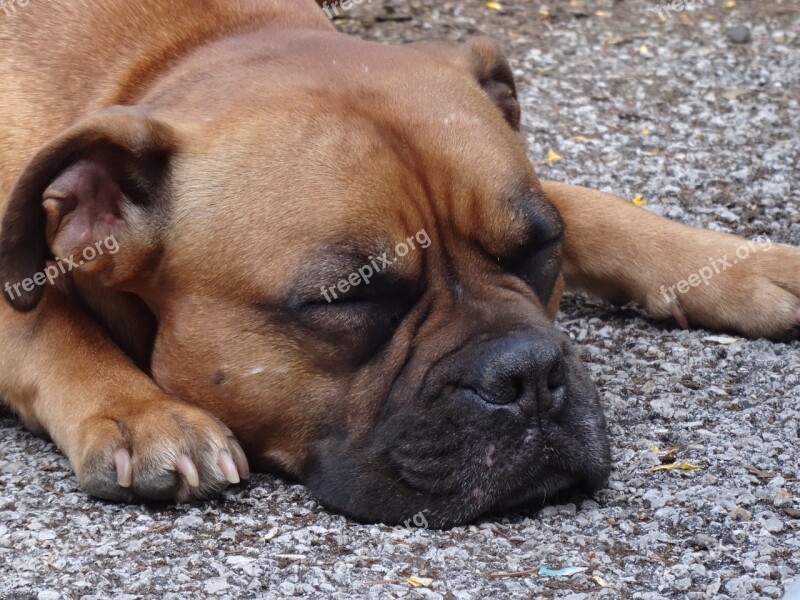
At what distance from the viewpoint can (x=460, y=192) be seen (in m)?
3.50

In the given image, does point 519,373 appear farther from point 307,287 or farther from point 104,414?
point 104,414

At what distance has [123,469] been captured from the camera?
342 centimetres

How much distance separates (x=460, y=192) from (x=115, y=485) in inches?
48.6

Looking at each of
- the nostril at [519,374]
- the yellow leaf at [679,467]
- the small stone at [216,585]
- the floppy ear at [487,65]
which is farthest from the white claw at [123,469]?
the floppy ear at [487,65]

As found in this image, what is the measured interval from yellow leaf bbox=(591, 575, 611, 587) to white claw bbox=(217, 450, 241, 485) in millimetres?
1020

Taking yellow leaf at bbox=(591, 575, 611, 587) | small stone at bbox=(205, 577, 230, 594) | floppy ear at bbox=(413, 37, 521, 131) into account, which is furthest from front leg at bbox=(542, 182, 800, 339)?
small stone at bbox=(205, 577, 230, 594)

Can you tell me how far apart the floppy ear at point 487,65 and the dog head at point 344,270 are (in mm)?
462

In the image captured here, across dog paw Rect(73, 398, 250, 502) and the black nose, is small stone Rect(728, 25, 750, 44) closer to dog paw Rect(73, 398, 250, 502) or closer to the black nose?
the black nose

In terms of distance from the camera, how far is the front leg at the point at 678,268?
445cm

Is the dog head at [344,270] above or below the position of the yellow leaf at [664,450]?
above

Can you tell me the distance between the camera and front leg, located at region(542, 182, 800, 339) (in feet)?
14.6

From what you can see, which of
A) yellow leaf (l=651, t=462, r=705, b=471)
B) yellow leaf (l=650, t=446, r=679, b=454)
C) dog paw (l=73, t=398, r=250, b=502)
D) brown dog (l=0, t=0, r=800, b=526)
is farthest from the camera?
yellow leaf (l=650, t=446, r=679, b=454)

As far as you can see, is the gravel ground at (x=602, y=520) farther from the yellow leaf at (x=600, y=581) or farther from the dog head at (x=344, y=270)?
the dog head at (x=344, y=270)

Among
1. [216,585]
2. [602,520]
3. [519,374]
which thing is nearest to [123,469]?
[216,585]
